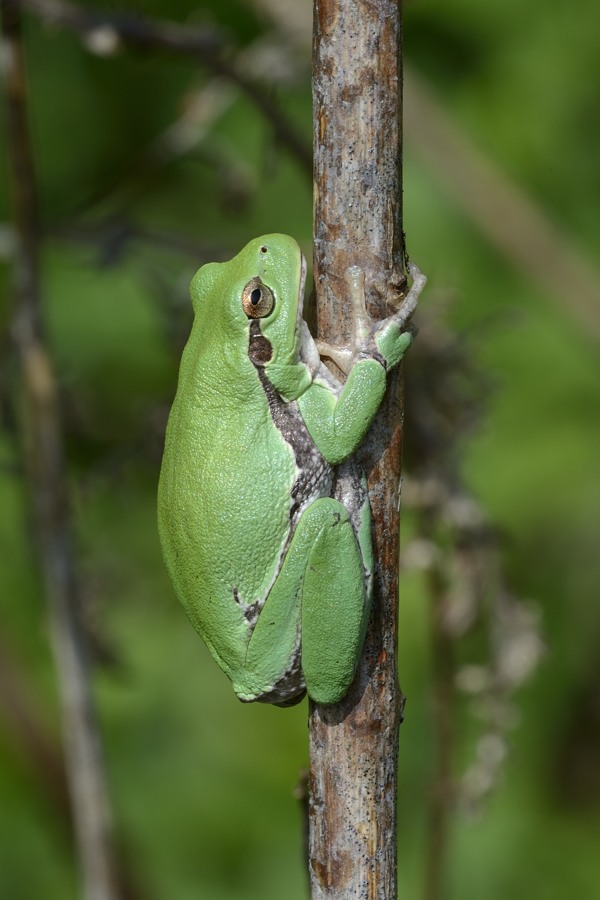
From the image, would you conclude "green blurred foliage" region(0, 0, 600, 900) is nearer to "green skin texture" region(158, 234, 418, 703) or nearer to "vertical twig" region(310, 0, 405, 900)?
"green skin texture" region(158, 234, 418, 703)

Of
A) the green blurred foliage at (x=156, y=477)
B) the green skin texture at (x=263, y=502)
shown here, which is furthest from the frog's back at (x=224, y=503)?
the green blurred foliage at (x=156, y=477)

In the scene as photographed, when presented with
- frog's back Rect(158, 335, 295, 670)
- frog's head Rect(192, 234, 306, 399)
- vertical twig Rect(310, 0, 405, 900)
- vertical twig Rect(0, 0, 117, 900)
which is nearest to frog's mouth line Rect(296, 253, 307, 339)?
frog's head Rect(192, 234, 306, 399)

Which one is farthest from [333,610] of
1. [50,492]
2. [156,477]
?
[156,477]

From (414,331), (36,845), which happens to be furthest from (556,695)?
(414,331)

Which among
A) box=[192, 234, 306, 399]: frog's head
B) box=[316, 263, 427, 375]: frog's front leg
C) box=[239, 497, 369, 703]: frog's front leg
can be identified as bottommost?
box=[239, 497, 369, 703]: frog's front leg

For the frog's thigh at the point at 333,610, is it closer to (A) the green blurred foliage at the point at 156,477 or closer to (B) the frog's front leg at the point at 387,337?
(B) the frog's front leg at the point at 387,337

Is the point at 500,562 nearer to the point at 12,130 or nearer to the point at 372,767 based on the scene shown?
the point at 372,767
